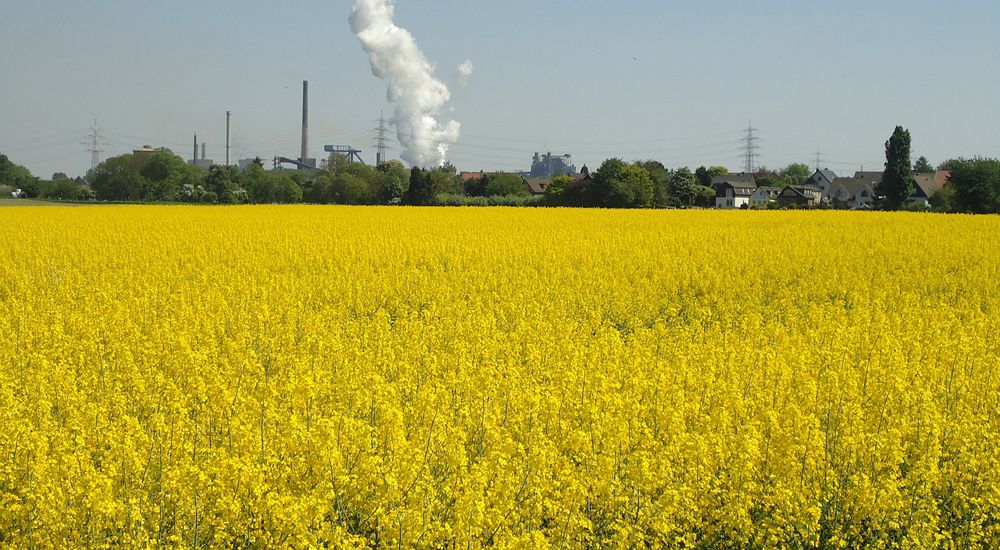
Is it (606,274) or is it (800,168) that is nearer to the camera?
(606,274)

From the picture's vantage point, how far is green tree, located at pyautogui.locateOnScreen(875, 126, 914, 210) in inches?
3194

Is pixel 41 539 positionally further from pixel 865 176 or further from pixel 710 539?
pixel 865 176

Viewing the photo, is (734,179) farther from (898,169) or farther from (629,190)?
(629,190)

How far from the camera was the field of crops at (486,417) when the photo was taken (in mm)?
5500

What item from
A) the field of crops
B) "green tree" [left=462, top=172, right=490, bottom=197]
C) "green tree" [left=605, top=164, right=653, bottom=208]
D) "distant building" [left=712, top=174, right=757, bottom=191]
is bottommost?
the field of crops

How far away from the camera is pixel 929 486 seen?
20.0 ft

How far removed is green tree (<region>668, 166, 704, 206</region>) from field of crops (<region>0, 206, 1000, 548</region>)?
255 feet

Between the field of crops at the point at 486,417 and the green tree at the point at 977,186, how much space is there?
45288 mm

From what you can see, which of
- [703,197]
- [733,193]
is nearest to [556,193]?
[703,197]

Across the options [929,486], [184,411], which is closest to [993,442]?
[929,486]

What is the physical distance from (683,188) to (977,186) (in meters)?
41.2

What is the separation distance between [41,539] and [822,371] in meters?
7.88

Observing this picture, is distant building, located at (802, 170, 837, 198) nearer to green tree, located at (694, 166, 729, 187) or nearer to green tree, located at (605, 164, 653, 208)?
green tree, located at (694, 166, 729, 187)

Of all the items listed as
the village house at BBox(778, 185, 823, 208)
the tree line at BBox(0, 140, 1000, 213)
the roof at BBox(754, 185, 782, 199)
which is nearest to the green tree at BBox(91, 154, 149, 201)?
the tree line at BBox(0, 140, 1000, 213)
